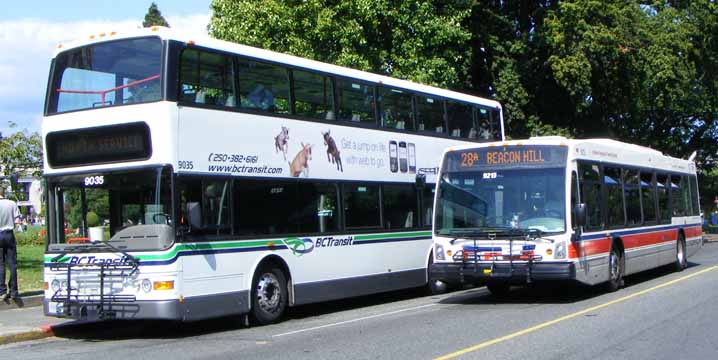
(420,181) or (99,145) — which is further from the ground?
(99,145)

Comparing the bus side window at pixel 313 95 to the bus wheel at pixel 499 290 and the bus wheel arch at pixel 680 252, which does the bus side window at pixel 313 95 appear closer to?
the bus wheel at pixel 499 290

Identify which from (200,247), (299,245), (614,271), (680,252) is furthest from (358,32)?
(200,247)

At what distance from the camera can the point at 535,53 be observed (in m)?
33.6

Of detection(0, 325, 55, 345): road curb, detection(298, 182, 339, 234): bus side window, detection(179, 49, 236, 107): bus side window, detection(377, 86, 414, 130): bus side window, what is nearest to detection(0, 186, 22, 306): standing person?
detection(0, 325, 55, 345): road curb

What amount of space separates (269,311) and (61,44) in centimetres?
529

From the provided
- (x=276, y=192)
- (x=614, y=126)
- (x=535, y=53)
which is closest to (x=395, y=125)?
(x=276, y=192)

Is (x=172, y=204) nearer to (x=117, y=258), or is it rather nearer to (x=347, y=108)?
(x=117, y=258)

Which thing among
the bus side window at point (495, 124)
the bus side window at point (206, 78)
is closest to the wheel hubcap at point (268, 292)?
the bus side window at point (206, 78)

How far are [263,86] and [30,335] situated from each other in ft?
17.1

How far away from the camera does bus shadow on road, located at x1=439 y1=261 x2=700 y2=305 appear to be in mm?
15570

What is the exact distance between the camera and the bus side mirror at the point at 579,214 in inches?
551

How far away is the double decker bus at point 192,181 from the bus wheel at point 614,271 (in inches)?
199

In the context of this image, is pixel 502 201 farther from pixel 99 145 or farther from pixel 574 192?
pixel 99 145

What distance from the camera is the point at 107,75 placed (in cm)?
1221
